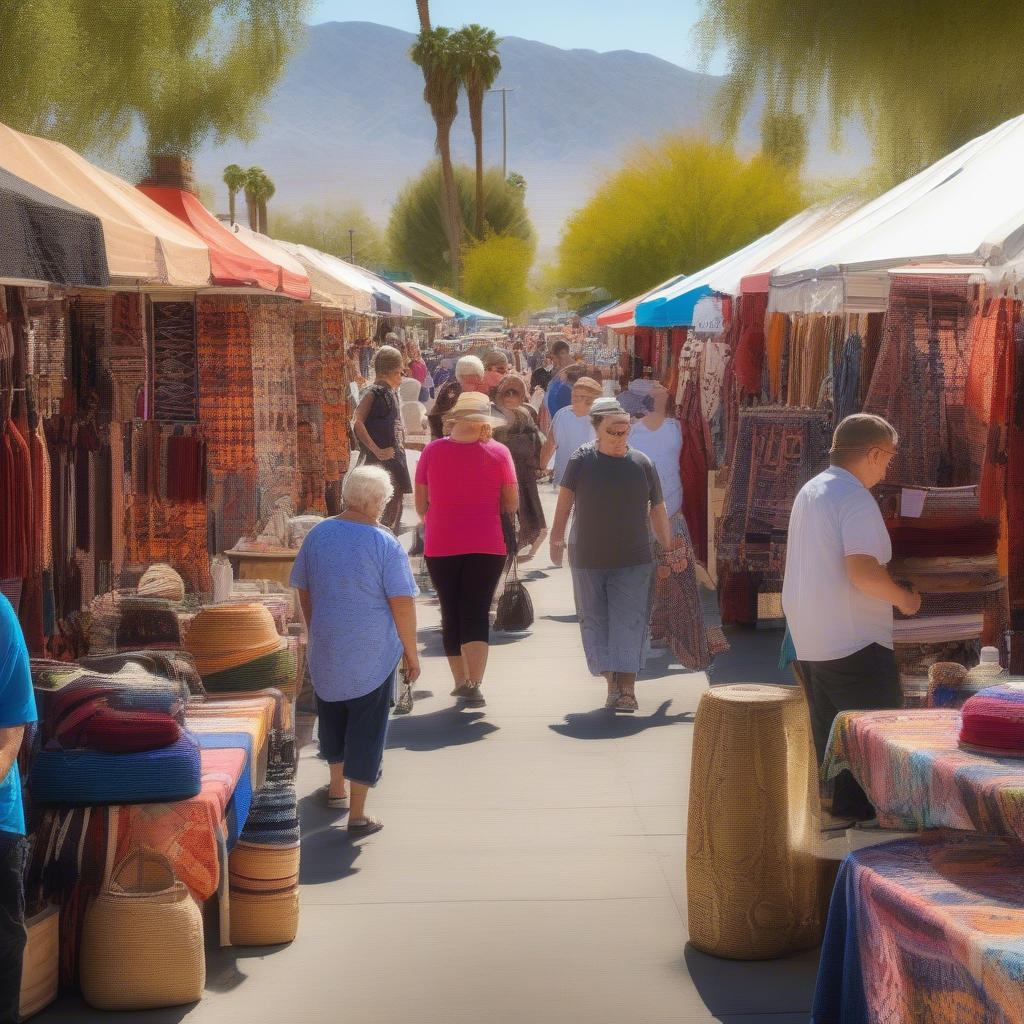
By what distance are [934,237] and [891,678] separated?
1.77 meters

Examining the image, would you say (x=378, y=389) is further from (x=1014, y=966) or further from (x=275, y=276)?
(x=1014, y=966)

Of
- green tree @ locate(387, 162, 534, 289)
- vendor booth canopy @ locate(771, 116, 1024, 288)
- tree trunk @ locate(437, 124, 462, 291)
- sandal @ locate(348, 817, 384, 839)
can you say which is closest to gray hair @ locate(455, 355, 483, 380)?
vendor booth canopy @ locate(771, 116, 1024, 288)

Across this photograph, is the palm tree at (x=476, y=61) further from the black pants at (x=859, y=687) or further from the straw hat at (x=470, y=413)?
the black pants at (x=859, y=687)

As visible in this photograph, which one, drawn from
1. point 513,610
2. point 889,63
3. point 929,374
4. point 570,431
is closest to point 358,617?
point 929,374

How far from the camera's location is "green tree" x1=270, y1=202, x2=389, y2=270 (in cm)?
15612

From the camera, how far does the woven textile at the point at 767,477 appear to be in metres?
10.4

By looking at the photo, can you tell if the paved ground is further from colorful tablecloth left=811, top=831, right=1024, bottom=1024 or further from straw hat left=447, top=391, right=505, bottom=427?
straw hat left=447, top=391, right=505, bottom=427

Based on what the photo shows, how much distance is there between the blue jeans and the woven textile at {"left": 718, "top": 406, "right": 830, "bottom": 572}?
133 cm

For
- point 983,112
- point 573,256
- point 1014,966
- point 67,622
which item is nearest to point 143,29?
point 983,112

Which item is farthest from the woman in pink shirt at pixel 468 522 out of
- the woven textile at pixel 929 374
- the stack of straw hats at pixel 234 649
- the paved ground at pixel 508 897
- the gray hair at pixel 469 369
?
the gray hair at pixel 469 369

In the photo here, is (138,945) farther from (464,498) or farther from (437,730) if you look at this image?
(464,498)

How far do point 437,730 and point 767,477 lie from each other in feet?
9.57

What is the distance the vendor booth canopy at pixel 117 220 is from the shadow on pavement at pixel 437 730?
2863mm

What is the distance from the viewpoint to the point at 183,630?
7484 millimetres
